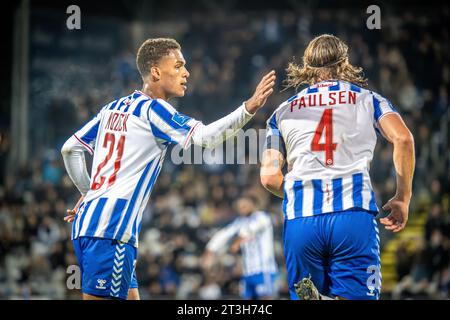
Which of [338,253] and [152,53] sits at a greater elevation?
[152,53]

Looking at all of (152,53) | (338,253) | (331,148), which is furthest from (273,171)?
(152,53)

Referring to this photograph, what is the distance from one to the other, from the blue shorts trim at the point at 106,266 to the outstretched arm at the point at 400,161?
Answer: 64.1 inches

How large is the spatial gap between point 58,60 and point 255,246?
9.59 meters

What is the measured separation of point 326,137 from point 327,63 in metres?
0.52

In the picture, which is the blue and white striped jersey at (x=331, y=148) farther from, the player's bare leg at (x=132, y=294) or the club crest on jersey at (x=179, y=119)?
the player's bare leg at (x=132, y=294)

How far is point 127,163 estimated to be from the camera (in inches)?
183

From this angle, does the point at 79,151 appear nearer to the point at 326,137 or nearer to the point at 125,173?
the point at 125,173

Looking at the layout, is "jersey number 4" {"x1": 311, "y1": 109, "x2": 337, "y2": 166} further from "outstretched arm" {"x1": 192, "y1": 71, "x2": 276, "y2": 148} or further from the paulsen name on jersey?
"outstretched arm" {"x1": 192, "y1": 71, "x2": 276, "y2": 148}

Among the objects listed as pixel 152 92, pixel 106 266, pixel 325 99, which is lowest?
pixel 106 266

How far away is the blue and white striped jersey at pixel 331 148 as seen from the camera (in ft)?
13.4

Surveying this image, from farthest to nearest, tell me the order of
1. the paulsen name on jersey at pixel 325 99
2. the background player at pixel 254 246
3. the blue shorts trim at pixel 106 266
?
the background player at pixel 254 246, the blue shorts trim at pixel 106 266, the paulsen name on jersey at pixel 325 99

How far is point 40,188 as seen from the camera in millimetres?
14789

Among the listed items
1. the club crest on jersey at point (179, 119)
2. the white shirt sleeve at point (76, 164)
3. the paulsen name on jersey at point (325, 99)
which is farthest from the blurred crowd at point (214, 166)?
the paulsen name on jersey at point (325, 99)

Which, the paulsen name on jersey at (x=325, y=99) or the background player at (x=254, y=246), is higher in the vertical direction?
the paulsen name on jersey at (x=325, y=99)
